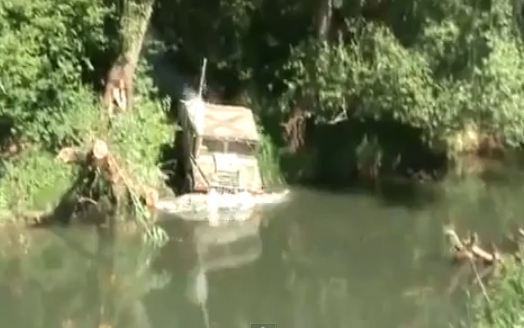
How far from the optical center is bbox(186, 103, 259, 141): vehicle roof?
1936 cm

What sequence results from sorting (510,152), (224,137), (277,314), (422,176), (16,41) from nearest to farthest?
(277,314)
(16,41)
(224,137)
(422,176)
(510,152)

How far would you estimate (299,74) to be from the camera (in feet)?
68.6

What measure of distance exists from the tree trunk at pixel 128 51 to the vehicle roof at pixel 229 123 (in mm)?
1301

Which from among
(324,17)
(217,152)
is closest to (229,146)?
(217,152)

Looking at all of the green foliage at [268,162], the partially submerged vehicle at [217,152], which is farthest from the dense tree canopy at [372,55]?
the partially submerged vehicle at [217,152]

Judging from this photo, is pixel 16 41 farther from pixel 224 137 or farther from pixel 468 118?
pixel 468 118

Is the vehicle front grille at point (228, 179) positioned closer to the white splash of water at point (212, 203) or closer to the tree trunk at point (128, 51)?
the white splash of water at point (212, 203)

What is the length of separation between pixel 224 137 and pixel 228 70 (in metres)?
3.01

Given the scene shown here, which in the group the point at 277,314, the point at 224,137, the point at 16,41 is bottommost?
the point at 277,314

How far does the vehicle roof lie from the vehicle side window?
0.36ft

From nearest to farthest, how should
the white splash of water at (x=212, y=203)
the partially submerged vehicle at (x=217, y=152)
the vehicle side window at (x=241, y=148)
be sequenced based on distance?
the white splash of water at (x=212, y=203) < the partially submerged vehicle at (x=217, y=152) < the vehicle side window at (x=241, y=148)

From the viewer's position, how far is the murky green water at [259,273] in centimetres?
1384

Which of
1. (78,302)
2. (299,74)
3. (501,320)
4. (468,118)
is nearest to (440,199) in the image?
(468,118)

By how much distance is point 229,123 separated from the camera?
19688 millimetres
